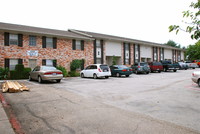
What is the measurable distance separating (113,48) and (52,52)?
1162 cm

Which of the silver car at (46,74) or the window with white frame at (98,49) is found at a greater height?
the window with white frame at (98,49)

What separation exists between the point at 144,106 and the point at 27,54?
1669cm

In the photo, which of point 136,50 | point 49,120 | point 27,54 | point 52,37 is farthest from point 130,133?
point 136,50

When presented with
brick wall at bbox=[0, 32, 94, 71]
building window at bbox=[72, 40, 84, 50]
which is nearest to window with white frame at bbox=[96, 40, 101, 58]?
brick wall at bbox=[0, 32, 94, 71]

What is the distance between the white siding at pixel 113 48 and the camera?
27109 mm

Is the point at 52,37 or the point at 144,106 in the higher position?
the point at 52,37

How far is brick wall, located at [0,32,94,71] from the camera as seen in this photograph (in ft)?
56.3

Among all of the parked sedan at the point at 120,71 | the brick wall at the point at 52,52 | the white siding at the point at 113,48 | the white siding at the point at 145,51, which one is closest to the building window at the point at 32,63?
the brick wall at the point at 52,52

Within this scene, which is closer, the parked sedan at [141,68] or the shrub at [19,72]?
the shrub at [19,72]

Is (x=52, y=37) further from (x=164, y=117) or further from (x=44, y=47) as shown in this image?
(x=164, y=117)

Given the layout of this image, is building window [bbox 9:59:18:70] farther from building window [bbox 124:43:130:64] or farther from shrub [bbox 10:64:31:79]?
building window [bbox 124:43:130:64]

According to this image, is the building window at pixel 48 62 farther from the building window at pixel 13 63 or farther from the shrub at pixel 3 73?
the shrub at pixel 3 73

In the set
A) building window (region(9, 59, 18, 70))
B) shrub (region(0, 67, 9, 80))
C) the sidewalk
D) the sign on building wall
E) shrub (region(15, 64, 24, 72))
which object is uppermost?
the sign on building wall

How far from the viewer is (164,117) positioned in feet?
14.3
